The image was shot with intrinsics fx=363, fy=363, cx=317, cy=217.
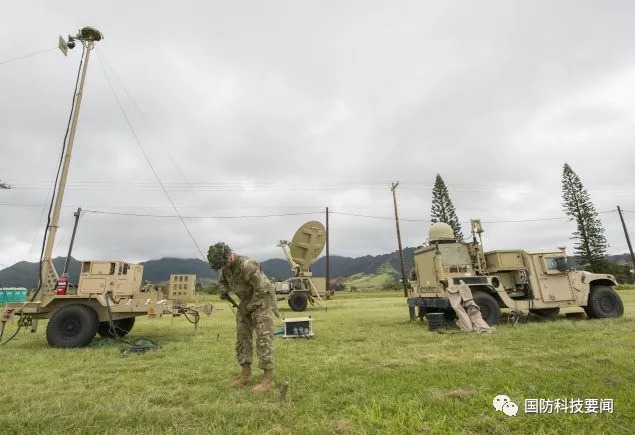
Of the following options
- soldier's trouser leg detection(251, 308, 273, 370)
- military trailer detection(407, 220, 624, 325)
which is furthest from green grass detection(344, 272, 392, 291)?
soldier's trouser leg detection(251, 308, 273, 370)

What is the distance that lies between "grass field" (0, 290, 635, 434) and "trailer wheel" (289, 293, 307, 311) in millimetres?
13360

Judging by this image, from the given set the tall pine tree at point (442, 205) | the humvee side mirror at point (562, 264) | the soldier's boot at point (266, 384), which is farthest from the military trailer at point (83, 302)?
the tall pine tree at point (442, 205)

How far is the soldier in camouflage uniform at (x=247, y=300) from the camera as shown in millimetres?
4512

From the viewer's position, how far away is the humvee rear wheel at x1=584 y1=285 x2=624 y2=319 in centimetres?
1030

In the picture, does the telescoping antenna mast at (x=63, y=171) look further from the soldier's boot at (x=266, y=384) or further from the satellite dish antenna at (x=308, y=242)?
the satellite dish antenna at (x=308, y=242)

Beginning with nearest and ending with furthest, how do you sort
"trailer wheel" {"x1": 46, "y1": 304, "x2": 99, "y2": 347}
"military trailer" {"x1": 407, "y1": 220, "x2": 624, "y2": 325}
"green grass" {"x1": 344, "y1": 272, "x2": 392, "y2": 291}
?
1. "trailer wheel" {"x1": 46, "y1": 304, "x2": 99, "y2": 347}
2. "military trailer" {"x1": 407, "y1": 220, "x2": 624, "y2": 325}
3. "green grass" {"x1": 344, "y1": 272, "x2": 392, "y2": 291}

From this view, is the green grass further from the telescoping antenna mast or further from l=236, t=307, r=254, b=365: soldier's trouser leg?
l=236, t=307, r=254, b=365: soldier's trouser leg

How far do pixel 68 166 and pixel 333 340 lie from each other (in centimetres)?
830

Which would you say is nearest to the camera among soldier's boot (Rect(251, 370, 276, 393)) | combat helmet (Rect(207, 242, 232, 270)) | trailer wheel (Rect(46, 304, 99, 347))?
soldier's boot (Rect(251, 370, 276, 393))

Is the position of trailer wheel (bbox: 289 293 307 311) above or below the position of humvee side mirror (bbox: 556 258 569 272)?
below

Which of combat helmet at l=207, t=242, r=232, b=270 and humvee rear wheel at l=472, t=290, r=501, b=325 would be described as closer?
combat helmet at l=207, t=242, r=232, b=270

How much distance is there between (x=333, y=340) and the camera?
26.0 feet

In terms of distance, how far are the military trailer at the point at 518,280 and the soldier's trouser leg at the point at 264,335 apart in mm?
6561

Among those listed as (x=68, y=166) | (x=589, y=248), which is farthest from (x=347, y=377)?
(x=589, y=248)
